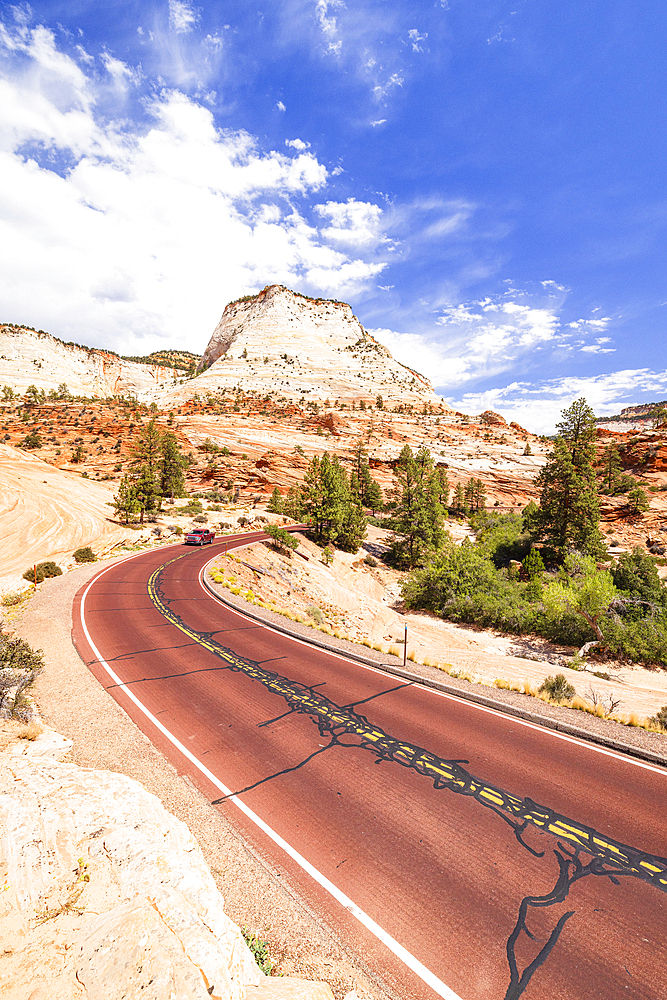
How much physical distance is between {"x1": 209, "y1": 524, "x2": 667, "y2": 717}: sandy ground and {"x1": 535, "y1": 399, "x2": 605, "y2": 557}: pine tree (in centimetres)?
1213

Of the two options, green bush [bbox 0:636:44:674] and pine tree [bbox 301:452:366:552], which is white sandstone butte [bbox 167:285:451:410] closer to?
pine tree [bbox 301:452:366:552]

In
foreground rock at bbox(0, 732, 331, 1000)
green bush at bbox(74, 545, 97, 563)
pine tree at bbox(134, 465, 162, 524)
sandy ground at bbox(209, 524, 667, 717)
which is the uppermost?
pine tree at bbox(134, 465, 162, 524)

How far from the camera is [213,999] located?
112 inches

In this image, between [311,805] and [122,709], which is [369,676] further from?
[122,709]

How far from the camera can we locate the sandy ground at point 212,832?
4016 millimetres

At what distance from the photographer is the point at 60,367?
94.9 meters

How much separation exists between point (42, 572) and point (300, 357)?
267 ft

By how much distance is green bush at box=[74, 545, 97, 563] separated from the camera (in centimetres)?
2650

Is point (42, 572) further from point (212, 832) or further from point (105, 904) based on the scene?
point (105, 904)

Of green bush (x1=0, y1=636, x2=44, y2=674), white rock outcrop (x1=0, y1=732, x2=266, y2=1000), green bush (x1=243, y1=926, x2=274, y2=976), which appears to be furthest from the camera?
green bush (x1=0, y1=636, x2=44, y2=674)

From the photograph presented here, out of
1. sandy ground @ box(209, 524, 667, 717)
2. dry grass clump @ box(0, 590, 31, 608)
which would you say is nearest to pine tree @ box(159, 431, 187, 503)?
sandy ground @ box(209, 524, 667, 717)

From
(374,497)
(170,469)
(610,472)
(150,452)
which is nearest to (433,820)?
(150,452)

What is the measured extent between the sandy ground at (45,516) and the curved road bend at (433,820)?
17678mm

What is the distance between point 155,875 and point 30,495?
38095 millimetres
